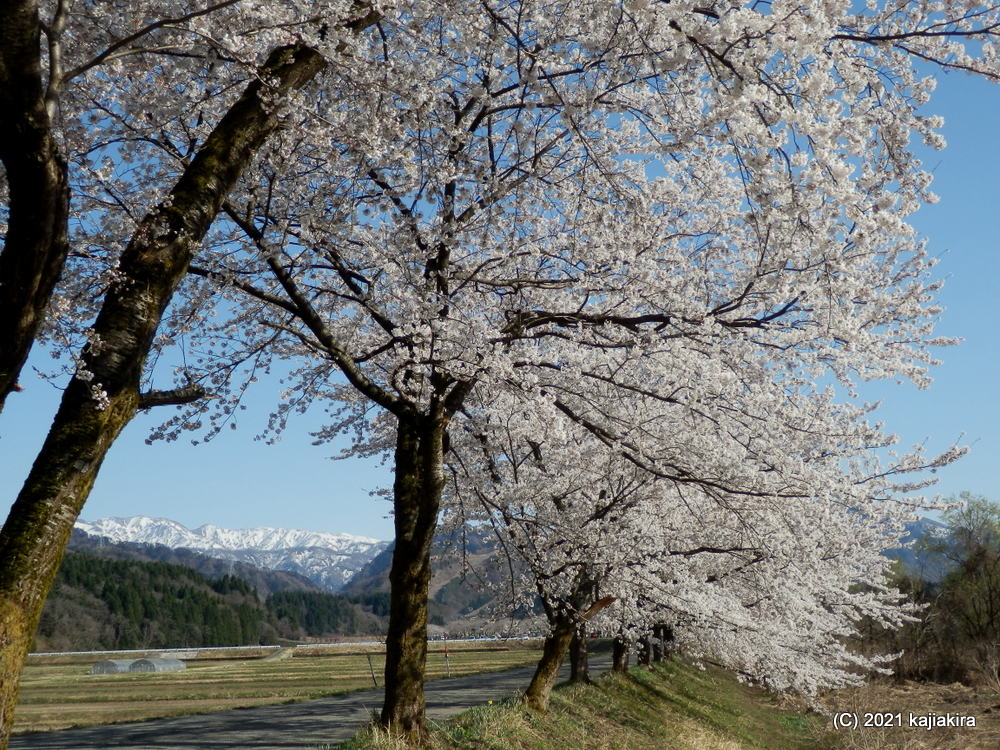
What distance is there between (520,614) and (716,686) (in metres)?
18.3

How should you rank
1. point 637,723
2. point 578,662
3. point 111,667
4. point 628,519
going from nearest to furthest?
point 628,519, point 637,723, point 578,662, point 111,667

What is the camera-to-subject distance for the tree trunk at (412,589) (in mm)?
7863

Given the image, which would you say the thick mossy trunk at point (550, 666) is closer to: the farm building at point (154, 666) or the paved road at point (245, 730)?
the paved road at point (245, 730)

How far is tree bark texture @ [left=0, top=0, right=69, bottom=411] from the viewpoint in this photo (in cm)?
379

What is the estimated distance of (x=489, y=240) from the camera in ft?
26.0

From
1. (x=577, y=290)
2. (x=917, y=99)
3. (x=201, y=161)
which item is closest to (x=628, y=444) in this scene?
(x=577, y=290)

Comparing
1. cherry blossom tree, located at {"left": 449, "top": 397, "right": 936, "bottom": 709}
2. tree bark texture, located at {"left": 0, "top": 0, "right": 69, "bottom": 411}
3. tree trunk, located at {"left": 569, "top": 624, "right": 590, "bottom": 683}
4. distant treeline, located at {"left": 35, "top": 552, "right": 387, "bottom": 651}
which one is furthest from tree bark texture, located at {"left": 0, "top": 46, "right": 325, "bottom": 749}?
distant treeline, located at {"left": 35, "top": 552, "right": 387, "bottom": 651}

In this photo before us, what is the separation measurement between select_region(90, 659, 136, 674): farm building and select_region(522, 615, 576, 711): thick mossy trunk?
2499 inches

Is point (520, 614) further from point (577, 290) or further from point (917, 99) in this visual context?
point (917, 99)

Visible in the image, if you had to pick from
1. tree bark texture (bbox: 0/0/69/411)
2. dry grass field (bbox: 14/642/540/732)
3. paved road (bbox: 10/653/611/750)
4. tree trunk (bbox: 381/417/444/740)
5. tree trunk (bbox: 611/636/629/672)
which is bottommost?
dry grass field (bbox: 14/642/540/732)

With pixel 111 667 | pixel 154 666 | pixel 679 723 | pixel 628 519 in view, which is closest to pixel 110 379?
pixel 628 519

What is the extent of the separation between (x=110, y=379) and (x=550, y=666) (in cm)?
979

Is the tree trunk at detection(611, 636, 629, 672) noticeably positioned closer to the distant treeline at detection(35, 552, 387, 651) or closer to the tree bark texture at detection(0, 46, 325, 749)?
the tree bark texture at detection(0, 46, 325, 749)

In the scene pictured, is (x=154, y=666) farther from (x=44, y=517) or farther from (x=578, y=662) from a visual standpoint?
(x=44, y=517)
